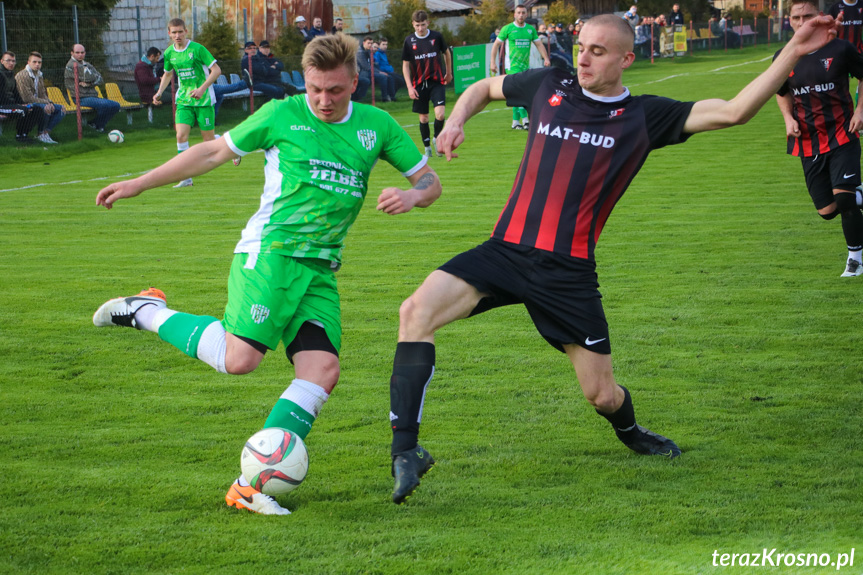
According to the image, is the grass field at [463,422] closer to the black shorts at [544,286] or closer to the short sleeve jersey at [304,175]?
the black shorts at [544,286]

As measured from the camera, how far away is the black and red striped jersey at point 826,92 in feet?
26.2

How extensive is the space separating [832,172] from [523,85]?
4.54m

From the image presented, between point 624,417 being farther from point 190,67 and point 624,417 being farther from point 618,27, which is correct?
point 190,67

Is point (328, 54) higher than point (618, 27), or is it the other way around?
point (618, 27)

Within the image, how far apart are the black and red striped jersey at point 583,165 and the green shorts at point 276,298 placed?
34.4 inches

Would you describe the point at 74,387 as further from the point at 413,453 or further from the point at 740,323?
the point at 740,323

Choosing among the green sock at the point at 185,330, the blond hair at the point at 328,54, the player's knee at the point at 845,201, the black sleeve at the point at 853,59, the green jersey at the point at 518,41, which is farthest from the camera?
the green jersey at the point at 518,41

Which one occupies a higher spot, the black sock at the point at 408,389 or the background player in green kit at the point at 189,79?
the background player in green kit at the point at 189,79

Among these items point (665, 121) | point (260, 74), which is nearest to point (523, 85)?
point (665, 121)

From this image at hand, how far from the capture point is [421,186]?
4.38 m

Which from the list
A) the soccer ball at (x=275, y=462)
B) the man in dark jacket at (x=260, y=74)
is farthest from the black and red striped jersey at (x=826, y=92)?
the man in dark jacket at (x=260, y=74)

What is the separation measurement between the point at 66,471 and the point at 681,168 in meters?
12.1

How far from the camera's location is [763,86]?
3.96 m

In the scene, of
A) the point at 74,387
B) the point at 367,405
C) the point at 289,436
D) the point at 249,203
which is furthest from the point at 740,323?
the point at 249,203
